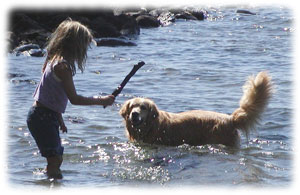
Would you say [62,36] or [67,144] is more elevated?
[62,36]

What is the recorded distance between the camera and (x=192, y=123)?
843 centimetres

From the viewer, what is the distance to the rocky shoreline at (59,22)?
18.4 metres

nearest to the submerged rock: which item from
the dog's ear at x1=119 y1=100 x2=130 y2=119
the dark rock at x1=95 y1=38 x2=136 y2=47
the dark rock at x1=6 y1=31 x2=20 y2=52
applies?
the dark rock at x1=6 y1=31 x2=20 y2=52

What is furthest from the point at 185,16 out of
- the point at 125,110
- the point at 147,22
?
the point at 125,110

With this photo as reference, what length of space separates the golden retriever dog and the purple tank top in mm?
2176

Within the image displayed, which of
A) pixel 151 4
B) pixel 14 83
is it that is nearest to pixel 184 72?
pixel 14 83

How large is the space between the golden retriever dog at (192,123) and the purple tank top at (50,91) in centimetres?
218

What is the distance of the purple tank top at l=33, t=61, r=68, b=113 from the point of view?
6.09 metres

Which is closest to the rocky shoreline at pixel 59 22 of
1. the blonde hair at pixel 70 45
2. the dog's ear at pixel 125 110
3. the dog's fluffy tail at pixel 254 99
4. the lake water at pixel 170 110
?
the lake water at pixel 170 110

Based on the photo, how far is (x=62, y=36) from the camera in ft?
20.2

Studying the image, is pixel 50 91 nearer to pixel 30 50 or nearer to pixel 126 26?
pixel 30 50

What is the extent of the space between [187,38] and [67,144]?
526 inches

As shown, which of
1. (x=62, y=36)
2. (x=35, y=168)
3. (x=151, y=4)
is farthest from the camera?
(x=151, y=4)

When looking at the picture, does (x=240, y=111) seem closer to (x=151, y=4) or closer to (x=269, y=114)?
(x=269, y=114)
